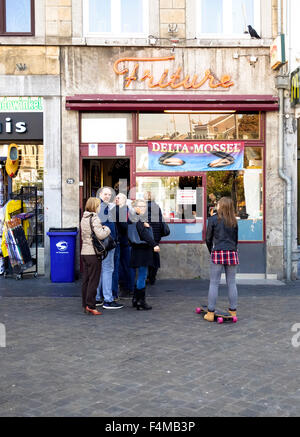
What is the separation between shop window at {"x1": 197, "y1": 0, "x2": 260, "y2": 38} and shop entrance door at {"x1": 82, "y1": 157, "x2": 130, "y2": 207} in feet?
11.6

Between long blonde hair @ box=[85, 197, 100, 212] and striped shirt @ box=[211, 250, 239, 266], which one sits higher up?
long blonde hair @ box=[85, 197, 100, 212]

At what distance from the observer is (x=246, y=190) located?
11.4 m

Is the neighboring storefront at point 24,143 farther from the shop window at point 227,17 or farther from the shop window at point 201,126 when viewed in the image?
the shop window at point 227,17

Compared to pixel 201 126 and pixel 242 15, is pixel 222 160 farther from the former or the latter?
pixel 242 15

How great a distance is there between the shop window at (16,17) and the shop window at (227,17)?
3.75 meters

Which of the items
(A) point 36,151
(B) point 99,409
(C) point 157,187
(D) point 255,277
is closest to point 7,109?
(A) point 36,151

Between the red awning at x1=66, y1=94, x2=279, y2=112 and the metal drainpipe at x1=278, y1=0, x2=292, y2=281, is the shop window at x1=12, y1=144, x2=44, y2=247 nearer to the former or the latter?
the red awning at x1=66, y1=94, x2=279, y2=112

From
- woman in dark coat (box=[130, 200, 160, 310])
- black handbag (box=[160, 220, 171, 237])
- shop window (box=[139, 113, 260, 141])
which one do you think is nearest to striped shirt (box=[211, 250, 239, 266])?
woman in dark coat (box=[130, 200, 160, 310])

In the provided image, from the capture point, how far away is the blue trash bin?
1045 centimetres

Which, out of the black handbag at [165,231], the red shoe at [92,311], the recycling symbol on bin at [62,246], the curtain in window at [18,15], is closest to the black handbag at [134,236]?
the red shoe at [92,311]

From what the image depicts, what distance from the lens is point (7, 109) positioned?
11.2m

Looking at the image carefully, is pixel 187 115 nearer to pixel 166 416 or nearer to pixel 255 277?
pixel 255 277

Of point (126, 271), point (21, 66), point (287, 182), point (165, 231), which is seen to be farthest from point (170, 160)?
point (21, 66)

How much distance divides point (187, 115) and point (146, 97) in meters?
1.03
